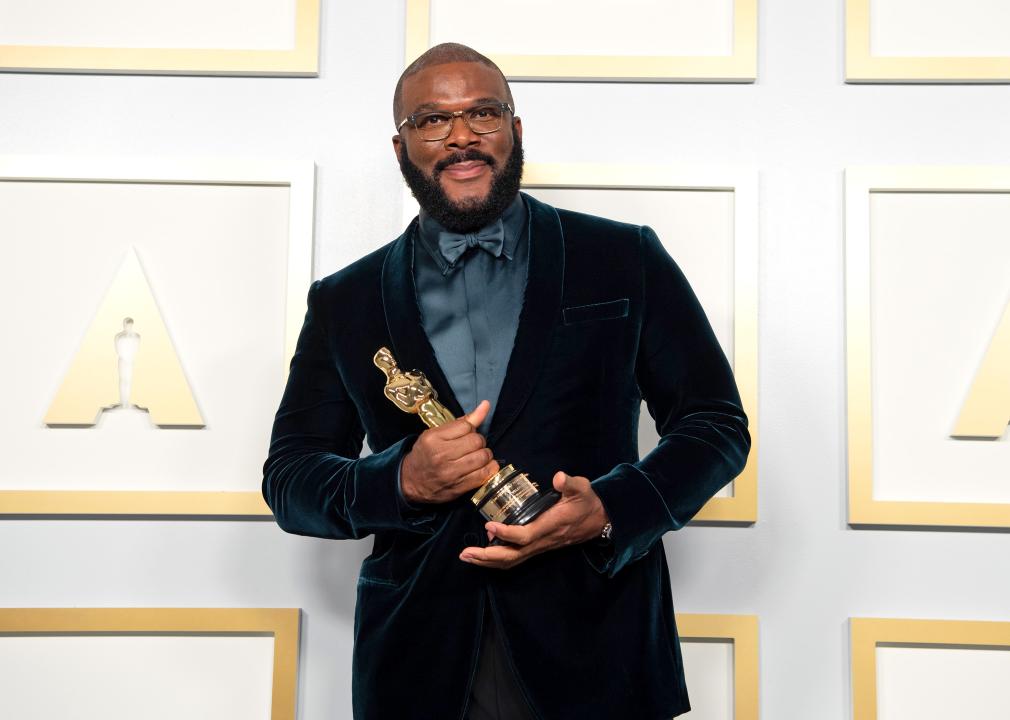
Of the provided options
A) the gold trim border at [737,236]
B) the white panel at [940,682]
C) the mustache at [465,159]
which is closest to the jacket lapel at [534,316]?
the mustache at [465,159]

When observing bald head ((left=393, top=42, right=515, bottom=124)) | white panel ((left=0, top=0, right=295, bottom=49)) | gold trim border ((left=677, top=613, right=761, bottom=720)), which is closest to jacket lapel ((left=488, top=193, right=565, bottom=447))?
bald head ((left=393, top=42, right=515, bottom=124))

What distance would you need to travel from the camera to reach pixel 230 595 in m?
2.38

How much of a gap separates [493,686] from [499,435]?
0.36m

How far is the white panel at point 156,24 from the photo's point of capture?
97.6 inches

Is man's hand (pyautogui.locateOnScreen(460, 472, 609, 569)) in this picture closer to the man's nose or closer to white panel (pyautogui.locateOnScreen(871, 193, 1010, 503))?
the man's nose

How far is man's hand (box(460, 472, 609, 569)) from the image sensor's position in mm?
1386

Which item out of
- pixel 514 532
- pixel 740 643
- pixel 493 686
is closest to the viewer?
pixel 514 532

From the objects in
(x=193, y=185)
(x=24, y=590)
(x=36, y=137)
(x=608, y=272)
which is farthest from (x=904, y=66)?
(x=24, y=590)

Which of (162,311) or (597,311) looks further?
(162,311)

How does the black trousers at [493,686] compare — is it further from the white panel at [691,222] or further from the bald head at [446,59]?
the white panel at [691,222]

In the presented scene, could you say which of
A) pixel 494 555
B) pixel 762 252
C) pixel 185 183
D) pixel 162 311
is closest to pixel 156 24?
pixel 185 183

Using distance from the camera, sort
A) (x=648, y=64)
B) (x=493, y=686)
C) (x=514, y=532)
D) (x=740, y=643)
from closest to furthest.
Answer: (x=514, y=532) < (x=493, y=686) < (x=740, y=643) < (x=648, y=64)

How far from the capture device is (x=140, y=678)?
239 cm

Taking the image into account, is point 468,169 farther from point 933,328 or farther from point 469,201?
point 933,328
